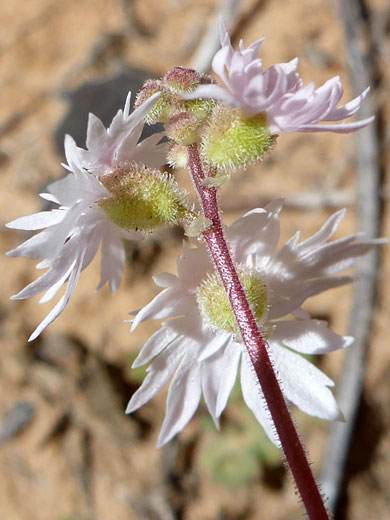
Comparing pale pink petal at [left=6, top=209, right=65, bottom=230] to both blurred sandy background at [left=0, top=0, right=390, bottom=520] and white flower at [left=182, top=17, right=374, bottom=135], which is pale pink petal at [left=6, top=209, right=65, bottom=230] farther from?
blurred sandy background at [left=0, top=0, right=390, bottom=520]

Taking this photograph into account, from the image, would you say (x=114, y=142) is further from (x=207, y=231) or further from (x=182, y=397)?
(x=182, y=397)

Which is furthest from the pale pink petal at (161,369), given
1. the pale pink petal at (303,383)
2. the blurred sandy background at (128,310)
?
the blurred sandy background at (128,310)

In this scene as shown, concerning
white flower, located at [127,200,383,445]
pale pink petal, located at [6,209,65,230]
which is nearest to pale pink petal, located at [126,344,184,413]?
white flower, located at [127,200,383,445]

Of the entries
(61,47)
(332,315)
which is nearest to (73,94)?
(61,47)

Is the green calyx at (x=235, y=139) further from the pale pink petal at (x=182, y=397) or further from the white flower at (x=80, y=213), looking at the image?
the pale pink petal at (x=182, y=397)

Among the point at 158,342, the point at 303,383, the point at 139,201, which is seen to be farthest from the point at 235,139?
the point at 303,383

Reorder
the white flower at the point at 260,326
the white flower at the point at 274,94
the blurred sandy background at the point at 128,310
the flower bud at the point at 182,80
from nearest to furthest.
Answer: the white flower at the point at 274,94 < the flower bud at the point at 182,80 < the white flower at the point at 260,326 < the blurred sandy background at the point at 128,310

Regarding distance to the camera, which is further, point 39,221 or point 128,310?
point 128,310

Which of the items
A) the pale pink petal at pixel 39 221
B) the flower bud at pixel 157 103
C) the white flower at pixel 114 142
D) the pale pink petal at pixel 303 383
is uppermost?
the flower bud at pixel 157 103
